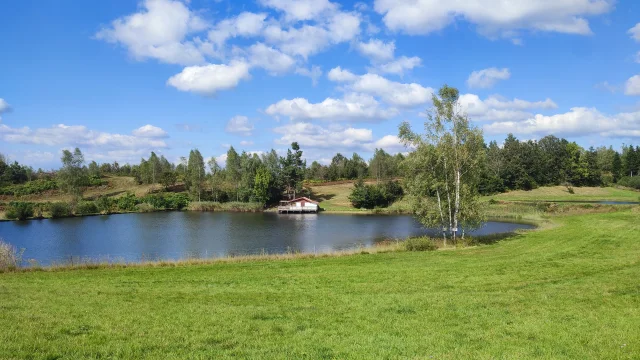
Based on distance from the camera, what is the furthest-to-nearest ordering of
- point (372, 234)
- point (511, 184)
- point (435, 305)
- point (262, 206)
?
point (511, 184), point (262, 206), point (372, 234), point (435, 305)

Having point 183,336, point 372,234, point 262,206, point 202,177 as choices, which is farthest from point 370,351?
point 202,177

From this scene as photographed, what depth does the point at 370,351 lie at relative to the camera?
7723 mm

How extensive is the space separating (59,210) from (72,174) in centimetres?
1414

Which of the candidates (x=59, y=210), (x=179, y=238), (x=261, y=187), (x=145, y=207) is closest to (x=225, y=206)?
(x=261, y=187)

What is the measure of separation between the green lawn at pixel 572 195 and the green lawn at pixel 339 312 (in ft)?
257

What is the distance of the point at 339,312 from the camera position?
1100 centimetres

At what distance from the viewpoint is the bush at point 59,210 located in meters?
74.6

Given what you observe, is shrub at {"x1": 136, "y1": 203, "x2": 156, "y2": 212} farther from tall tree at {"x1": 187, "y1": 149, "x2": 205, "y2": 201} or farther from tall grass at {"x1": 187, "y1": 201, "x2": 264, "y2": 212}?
tall tree at {"x1": 187, "y1": 149, "x2": 205, "y2": 201}

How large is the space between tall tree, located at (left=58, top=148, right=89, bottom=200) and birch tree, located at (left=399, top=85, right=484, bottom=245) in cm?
7642

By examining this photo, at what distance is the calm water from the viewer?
36.2m

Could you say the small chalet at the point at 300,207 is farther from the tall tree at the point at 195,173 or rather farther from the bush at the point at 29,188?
the bush at the point at 29,188

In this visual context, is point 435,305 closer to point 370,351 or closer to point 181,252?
point 370,351

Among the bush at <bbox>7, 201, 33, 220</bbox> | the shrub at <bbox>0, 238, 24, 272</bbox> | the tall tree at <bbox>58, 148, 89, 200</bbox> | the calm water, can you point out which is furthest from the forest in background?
the shrub at <bbox>0, 238, 24, 272</bbox>

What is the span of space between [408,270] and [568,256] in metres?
8.75
